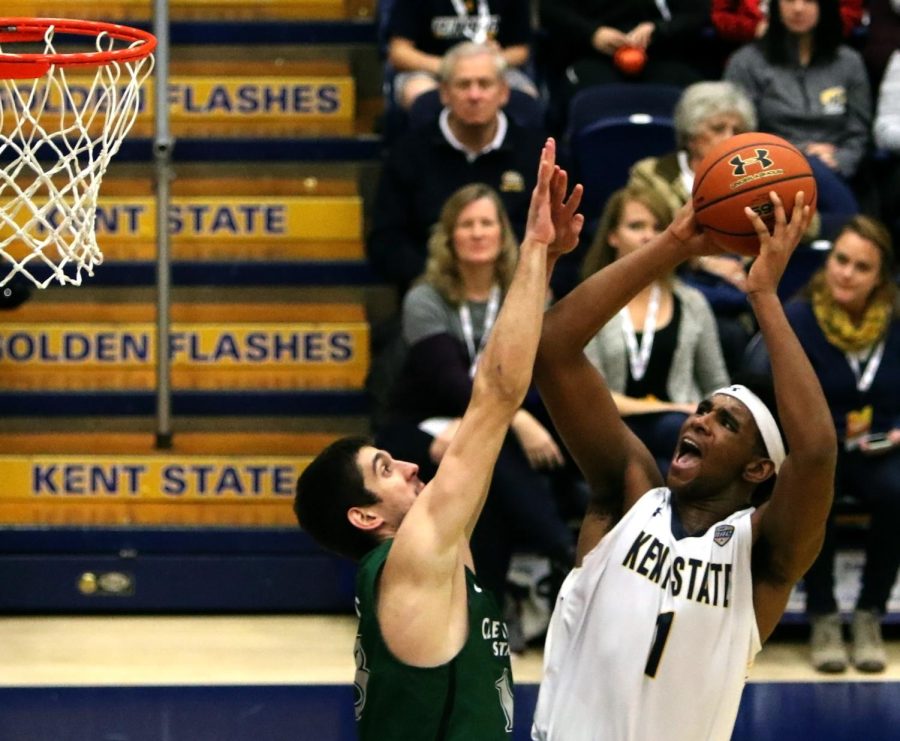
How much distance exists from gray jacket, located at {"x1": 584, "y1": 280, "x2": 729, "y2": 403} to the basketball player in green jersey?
255cm

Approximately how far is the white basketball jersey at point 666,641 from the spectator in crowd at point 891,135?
154 inches

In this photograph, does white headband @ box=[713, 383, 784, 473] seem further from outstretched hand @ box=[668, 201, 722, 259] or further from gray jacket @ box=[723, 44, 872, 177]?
gray jacket @ box=[723, 44, 872, 177]

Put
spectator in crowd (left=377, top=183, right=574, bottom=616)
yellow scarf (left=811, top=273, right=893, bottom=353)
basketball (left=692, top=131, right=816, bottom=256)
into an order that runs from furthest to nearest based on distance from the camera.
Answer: yellow scarf (left=811, top=273, right=893, bottom=353) < spectator in crowd (left=377, top=183, right=574, bottom=616) < basketball (left=692, top=131, right=816, bottom=256)

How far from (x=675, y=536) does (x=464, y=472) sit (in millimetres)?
518

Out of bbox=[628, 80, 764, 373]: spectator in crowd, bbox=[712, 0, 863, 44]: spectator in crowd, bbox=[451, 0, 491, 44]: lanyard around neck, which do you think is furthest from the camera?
bbox=[712, 0, 863, 44]: spectator in crowd

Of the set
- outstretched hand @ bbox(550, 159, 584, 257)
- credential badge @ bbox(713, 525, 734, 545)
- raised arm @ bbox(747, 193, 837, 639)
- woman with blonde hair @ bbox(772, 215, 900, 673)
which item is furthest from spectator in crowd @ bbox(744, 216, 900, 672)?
outstretched hand @ bbox(550, 159, 584, 257)

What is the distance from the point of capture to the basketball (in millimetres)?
3096

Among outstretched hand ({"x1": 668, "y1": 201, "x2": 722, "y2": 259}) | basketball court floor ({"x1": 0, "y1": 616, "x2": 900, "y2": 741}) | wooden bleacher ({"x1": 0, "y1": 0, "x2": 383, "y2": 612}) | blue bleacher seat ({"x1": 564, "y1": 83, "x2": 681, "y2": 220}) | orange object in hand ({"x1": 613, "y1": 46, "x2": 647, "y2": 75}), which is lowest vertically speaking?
basketball court floor ({"x1": 0, "y1": 616, "x2": 900, "y2": 741})

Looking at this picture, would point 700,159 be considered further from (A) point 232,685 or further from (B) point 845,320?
(A) point 232,685

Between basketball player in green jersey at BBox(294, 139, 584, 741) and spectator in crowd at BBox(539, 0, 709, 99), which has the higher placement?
spectator in crowd at BBox(539, 0, 709, 99)

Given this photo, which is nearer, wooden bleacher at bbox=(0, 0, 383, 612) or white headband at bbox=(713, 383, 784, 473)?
white headband at bbox=(713, 383, 784, 473)

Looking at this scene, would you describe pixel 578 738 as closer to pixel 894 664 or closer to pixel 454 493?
pixel 454 493

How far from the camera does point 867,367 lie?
578 centimetres

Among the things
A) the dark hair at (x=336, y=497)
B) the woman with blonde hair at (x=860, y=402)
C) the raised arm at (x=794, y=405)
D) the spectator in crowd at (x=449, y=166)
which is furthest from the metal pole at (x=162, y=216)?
the raised arm at (x=794, y=405)
